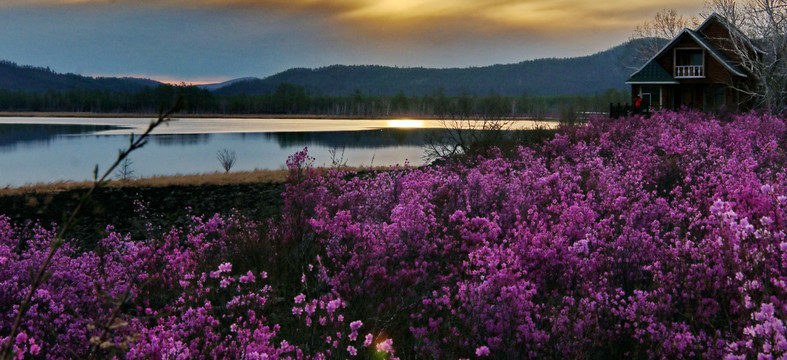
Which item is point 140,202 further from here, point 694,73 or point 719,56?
point 719,56

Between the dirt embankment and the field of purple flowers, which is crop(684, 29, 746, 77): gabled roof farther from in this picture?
the field of purple flowers

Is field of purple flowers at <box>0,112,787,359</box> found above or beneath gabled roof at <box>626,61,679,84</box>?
beneath

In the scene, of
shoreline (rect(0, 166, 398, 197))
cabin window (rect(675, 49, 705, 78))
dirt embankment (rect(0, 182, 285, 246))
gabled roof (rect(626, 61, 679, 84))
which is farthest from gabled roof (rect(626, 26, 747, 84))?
dirt embankment (rect(0, 182, 285, 246))

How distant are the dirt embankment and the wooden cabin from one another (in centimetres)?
3200

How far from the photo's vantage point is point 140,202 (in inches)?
824

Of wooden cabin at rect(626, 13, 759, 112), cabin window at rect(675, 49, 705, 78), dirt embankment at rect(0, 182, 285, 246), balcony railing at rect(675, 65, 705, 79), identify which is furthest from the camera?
cabin window at rect(675, 49, 705, 78)

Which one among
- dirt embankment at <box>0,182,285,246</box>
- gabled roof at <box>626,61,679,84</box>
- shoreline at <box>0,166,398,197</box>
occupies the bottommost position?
dirt embankment at <box>0,182,285,246</box>

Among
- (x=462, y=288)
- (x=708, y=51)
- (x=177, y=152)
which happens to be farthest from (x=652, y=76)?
(x=177, y=152)

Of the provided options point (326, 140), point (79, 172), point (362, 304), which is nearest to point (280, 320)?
point (362, 304)

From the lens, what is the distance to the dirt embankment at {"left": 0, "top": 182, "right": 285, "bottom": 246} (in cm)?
2086

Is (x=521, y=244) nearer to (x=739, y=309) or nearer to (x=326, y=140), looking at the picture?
(x=739, y=309)

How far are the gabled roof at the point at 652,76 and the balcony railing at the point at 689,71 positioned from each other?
2.41ft

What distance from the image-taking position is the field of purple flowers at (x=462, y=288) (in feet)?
13.7

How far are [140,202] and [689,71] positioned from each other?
4043cm
